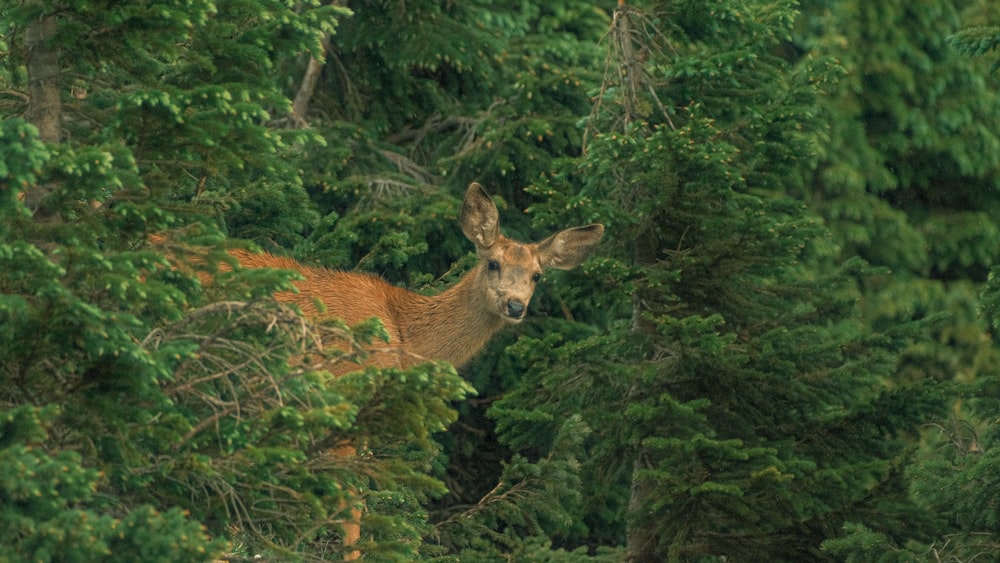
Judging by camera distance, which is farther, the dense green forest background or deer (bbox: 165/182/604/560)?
deer (bbox: 165/182/604/560)

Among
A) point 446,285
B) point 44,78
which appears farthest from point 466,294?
point 44,78

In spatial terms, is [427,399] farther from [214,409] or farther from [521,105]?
[521,105]

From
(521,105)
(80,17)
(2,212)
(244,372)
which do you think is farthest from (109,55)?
(521,105)

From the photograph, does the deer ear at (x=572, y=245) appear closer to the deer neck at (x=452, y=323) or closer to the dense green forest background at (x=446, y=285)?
the dense green forest background at (x=446, y=285)

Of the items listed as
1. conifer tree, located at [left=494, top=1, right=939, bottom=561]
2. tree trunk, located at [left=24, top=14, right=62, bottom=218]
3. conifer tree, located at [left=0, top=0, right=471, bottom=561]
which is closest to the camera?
conifer tree, located at [left=0, top=0, right=471, bottom=561]

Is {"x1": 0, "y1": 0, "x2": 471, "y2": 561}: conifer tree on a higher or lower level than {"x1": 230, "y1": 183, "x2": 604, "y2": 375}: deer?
higher

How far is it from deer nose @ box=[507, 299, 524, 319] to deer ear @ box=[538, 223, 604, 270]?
0.35 metres

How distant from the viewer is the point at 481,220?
39.8ft

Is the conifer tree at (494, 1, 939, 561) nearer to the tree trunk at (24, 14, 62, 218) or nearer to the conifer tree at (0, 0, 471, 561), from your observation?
the conifer tree at (0, 0, 471, 561)

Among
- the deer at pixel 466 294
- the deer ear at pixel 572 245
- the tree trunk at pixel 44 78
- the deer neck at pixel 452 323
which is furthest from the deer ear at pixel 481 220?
the tree trunk at pixel 44 78

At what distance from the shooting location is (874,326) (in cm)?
2028

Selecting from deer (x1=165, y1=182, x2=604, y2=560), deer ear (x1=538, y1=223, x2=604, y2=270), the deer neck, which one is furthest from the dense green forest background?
the deer neck

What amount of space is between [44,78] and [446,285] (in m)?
5.52

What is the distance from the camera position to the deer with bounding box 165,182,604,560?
37.9 feet
